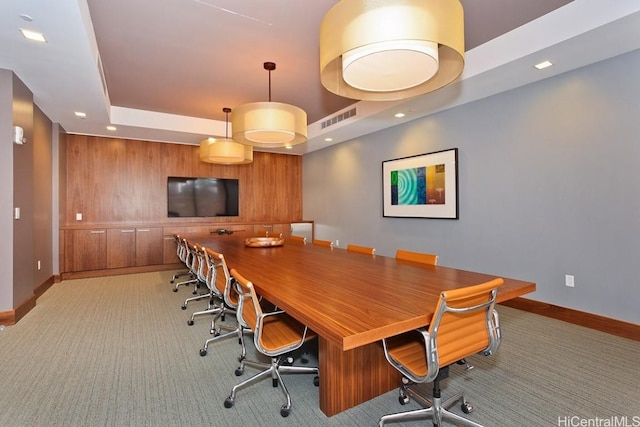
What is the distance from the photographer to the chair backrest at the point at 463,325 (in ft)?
4.66

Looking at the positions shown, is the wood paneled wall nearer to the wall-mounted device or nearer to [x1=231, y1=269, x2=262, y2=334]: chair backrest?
the wall-mounted device

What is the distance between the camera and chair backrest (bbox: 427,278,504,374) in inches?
55.9

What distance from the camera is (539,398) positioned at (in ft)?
6.57

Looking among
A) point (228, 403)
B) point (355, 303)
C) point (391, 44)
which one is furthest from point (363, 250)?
point (391, 44)

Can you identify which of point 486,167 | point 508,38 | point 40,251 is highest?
point 508,38

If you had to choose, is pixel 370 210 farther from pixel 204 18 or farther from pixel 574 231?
pixel 204 18

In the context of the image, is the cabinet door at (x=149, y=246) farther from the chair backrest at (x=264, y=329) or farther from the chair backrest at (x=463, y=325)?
the chair backrest at (x=463, y=325)

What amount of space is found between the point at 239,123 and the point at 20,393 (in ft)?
8.63

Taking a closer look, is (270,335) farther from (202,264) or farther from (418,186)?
(418,186)

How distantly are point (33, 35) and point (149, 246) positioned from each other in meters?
4.12

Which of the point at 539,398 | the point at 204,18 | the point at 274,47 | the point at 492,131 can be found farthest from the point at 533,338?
the point at 204,18

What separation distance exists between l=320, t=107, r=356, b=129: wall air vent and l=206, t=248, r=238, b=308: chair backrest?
3.39m

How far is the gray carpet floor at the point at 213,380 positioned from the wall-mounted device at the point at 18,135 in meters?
1.94

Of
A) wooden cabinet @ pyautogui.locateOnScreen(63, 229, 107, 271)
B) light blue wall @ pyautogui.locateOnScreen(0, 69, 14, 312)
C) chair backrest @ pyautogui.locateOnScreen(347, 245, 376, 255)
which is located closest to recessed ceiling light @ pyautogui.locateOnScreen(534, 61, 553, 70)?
chair backrest @ pyautogui.locateOnScreen(347, 245, 376, 255)
